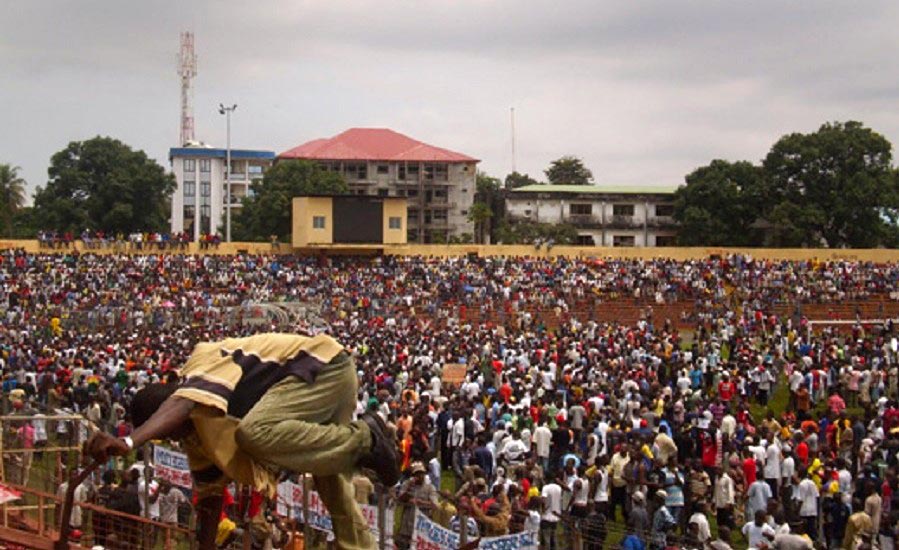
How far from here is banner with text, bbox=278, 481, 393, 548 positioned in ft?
28.9

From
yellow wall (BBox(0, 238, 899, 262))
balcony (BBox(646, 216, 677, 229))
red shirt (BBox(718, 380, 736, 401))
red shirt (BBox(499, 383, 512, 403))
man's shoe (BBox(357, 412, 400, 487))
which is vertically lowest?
red shirt (BBox(718, 380, 736, 401))

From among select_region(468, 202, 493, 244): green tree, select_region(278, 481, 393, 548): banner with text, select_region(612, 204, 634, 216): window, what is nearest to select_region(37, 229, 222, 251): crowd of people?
select_region(468, 202, 493, 244): green tree

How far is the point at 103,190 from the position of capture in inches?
2250

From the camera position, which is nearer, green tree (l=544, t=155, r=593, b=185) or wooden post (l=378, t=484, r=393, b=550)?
wooden post (l=378, t=484, r=393, b=550)

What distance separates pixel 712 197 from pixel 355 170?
84.0 ft

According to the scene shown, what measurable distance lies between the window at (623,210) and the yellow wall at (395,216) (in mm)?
25230

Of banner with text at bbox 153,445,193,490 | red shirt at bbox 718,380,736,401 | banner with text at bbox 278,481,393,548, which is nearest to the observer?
banner with text at bbox 278,481,393,548

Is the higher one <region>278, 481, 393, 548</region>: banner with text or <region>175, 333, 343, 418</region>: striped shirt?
<region>175, 333, 343, 418</region>: striped shirt

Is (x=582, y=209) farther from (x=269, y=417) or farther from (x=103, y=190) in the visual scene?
(x=269, y=417)

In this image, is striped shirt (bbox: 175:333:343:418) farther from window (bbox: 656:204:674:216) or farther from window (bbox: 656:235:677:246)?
window (bbox: 656:204:674:216)

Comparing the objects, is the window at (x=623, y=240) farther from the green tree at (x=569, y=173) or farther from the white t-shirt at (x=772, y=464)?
the white t-shirt at (x=772, y=464)

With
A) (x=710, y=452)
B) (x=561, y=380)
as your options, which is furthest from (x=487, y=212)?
(x=710, y=452)

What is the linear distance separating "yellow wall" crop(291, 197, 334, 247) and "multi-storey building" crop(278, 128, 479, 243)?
2863cm

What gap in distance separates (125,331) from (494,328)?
10.6 metres
